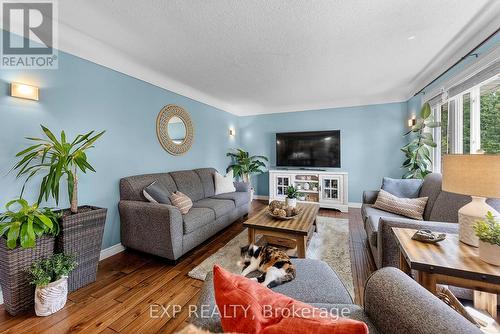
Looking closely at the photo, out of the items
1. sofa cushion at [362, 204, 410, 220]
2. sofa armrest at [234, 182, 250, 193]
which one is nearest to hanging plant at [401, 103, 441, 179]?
sofa cushion at [362, 204, 410, 220]

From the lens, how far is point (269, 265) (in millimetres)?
1299

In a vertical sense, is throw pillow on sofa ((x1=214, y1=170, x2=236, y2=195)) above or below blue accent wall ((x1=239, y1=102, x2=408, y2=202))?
below

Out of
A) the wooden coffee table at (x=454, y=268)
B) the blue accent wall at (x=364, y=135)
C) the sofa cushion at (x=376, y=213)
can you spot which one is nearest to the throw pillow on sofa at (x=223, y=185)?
the blue accent wall at (x=364, y=135)

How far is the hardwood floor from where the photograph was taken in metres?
1.40

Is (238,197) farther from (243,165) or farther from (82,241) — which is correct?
(82,241)

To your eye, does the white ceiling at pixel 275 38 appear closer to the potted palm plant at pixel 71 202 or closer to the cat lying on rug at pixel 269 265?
the potted palm plant at pixel 71 202

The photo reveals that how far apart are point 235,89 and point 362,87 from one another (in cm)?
229

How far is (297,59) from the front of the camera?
2.61 m

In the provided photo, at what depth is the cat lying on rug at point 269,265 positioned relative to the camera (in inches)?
44.8

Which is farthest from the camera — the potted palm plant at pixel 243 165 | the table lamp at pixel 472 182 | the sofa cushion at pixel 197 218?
the potted palm plant at pixel 243 165

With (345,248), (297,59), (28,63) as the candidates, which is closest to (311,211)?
(345,248)

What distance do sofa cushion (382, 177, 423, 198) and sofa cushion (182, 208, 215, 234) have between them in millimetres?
2391

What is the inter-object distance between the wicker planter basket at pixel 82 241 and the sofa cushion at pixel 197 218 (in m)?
0.79

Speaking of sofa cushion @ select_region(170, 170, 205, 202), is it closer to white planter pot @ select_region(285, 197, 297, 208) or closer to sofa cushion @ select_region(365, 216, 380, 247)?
white planter pot @ select_region(285, 197, 297, 208)
